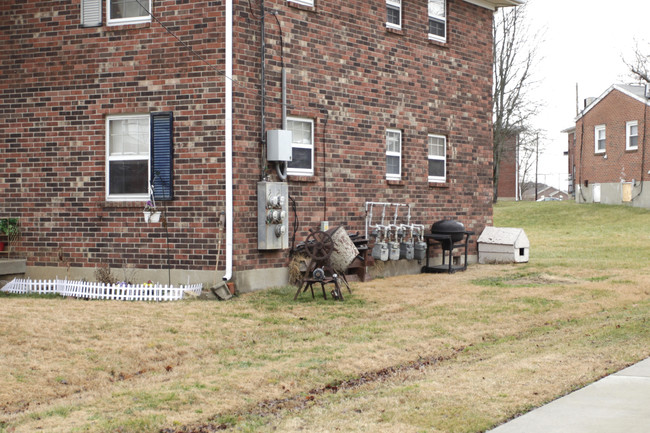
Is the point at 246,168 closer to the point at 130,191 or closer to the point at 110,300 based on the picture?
the point at 130,191

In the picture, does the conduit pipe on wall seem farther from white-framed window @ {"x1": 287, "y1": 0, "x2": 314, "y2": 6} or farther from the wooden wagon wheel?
the wooden wagon wheel

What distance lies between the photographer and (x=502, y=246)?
68.3ft

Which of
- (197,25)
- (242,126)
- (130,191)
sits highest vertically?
(197,25)

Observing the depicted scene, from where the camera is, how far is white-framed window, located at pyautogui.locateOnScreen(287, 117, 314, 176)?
15.8m

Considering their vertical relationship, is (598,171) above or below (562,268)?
above

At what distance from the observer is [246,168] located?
14383 millimetres

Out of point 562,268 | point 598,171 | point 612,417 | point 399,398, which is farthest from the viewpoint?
point 598,171

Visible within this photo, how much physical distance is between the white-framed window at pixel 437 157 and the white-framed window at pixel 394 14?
2.75 metres

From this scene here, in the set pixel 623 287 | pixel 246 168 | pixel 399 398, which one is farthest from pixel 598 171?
pixel 399 398

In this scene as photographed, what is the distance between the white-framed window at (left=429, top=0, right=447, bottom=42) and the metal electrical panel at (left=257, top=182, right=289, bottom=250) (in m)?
6.87

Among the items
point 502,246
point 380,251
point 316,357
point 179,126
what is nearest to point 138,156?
point 179,126

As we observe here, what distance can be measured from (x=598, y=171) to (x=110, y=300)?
38.2 meters

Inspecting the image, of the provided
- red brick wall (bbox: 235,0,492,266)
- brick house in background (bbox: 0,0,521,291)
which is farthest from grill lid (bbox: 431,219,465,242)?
brick house in background (bbox: 0,0,521,291)

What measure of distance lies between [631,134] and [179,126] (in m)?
34.6
